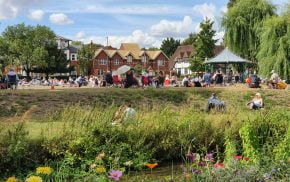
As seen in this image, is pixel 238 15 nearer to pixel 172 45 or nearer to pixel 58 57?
pixel 58 57

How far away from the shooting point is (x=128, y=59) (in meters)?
121

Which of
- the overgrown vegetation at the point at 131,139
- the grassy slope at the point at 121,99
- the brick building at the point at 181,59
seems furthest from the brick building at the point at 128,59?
the overgrown vegetation at the point at 131,139

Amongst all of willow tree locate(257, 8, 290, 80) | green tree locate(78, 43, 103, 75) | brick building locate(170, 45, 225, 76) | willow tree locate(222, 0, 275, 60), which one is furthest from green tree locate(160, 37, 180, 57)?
willow tree locate(257, 8, 290, 80)

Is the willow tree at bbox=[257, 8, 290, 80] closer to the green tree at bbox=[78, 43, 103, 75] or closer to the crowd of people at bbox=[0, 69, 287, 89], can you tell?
the crowd of people at bbox=[0, 69, 287, 89]

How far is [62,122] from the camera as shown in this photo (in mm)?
11945

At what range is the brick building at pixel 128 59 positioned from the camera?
113m

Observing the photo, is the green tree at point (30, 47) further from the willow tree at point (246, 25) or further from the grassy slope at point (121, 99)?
the grassy slope at point (121, 99)

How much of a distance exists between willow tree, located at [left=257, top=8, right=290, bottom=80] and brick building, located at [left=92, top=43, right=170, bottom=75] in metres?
69.8

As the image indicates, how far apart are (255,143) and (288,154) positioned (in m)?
0.85

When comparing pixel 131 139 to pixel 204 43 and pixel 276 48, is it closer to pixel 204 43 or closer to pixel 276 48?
pixel 276 48

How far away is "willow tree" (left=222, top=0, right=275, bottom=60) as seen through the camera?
154ft

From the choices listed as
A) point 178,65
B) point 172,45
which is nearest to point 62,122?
point 178,65

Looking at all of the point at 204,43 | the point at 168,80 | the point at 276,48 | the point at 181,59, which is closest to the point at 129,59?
the point at 181,59

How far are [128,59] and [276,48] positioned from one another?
272ft
